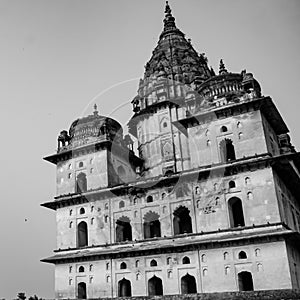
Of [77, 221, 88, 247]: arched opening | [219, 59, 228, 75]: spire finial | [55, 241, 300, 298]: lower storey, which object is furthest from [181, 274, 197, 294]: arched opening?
[219, 59, 228, 75]: spire finial

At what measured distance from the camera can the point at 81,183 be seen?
3278 cm

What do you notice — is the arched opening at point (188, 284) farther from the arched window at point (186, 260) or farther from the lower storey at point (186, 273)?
the arched window at point (186, 260)

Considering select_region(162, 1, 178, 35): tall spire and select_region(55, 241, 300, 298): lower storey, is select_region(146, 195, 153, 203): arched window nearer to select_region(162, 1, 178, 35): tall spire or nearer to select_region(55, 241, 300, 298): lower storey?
select_region(55, 241, 300, 298): lower storey

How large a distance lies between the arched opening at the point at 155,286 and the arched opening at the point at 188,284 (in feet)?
5.85

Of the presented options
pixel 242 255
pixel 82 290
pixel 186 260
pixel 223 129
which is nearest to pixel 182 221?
pixel 186 260

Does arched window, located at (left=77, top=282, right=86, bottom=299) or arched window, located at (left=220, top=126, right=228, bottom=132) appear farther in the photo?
arched window, located at (left=77, top=282, right=86, bottom=299)

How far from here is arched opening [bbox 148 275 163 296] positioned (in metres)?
27.0

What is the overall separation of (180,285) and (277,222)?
266 inches

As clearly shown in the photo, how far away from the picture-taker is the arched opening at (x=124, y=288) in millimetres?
27891

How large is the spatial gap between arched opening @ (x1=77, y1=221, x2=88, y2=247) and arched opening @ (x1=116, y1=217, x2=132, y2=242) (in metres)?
2.82

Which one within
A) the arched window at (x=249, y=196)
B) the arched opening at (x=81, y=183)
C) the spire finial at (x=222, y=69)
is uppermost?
the spire finial at (x=222, y=69)

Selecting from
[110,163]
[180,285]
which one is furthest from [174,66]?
[180,285]

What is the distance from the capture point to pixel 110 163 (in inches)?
1259

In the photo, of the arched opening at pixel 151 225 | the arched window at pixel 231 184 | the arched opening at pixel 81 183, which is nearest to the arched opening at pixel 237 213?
the arched window at pixel 231 184
